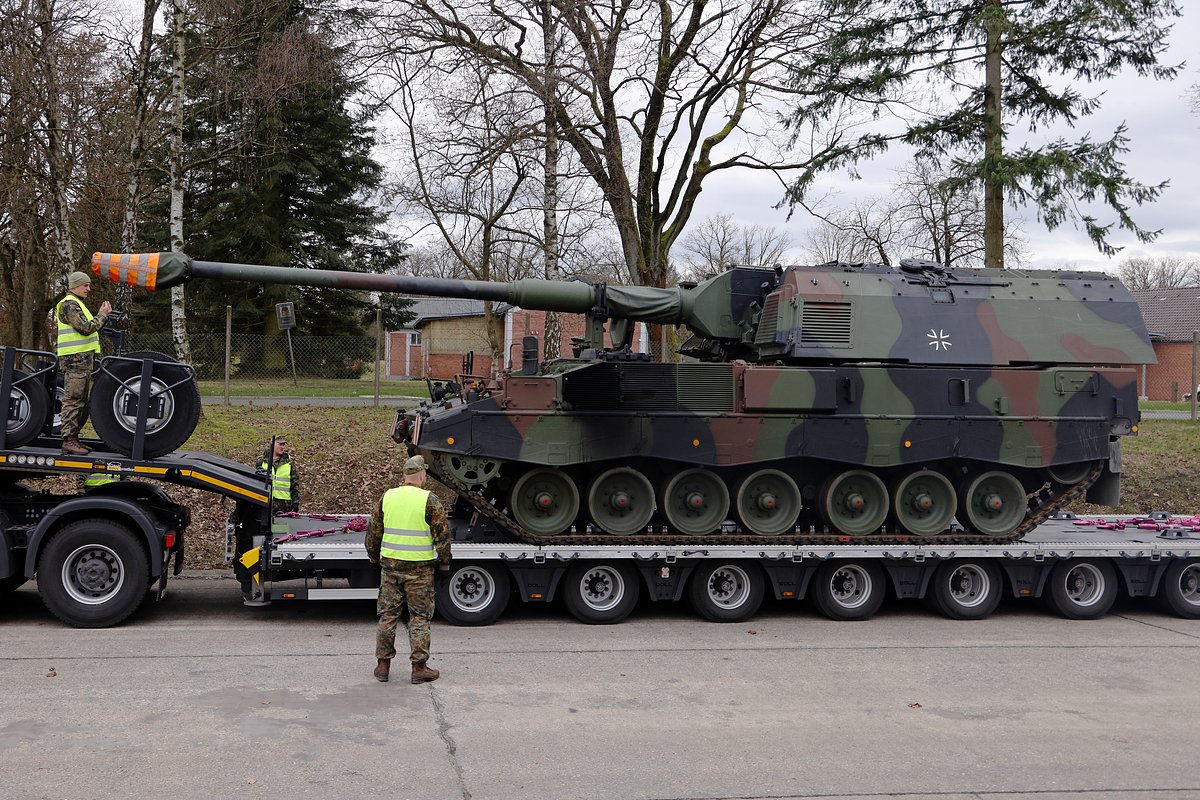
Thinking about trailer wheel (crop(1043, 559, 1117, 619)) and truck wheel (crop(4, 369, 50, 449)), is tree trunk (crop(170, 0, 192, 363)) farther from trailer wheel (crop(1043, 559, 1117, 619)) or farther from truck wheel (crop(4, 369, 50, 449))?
trailer wheel (crop(1043, 559, 1117, 619))

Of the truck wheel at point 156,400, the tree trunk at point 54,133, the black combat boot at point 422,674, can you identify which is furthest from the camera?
the tree trunk at point 54,133

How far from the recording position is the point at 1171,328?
46.7 metres

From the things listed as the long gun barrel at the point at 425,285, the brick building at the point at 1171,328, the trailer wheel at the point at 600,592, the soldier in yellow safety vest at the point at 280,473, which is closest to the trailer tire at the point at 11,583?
the soldier in yellow safety vest at the point at 280,473

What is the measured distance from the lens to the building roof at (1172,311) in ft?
152

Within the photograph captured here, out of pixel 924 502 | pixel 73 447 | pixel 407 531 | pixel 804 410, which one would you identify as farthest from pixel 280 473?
pixel 924 502

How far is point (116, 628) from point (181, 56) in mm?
9794

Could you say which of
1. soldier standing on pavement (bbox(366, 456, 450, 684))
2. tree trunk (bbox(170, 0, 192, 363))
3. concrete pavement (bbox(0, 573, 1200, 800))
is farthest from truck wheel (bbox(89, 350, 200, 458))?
tree trunk (bbox(170, 0, 192, 363))

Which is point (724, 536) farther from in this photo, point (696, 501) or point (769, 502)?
point (769, 502)

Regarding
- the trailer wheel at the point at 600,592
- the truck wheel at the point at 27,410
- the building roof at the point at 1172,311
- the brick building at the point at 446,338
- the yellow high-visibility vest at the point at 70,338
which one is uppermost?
the building roof at the point at 1172,311

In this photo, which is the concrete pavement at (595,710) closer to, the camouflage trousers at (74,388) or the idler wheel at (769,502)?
the idler wheel at (769,502)

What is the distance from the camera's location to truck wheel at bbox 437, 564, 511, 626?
9.85 metres

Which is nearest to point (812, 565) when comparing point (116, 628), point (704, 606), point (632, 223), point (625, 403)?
point (704, 606)

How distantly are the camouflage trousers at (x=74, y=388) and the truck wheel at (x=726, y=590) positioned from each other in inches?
231

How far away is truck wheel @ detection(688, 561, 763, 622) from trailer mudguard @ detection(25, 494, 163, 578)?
→ 487 centimetres
